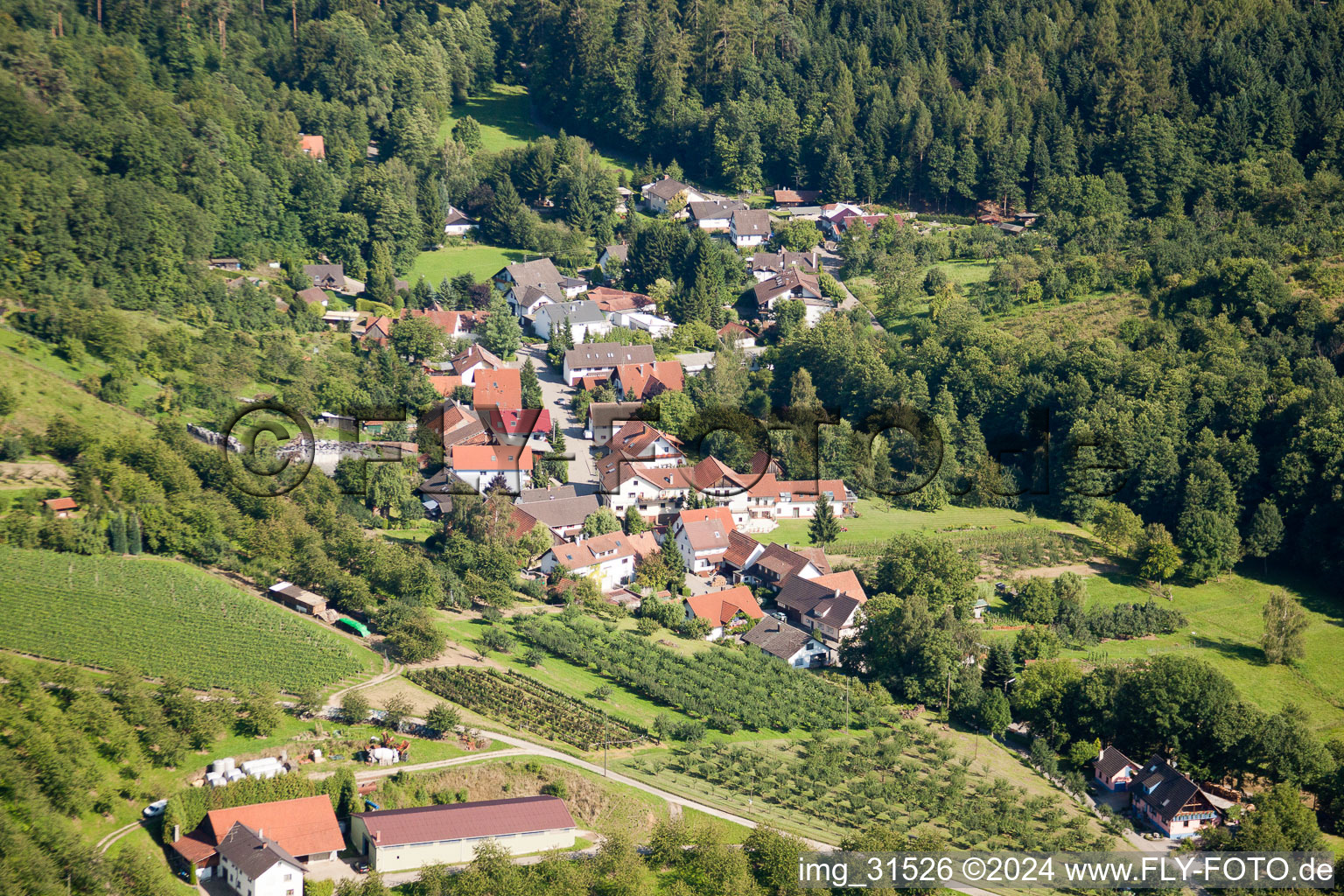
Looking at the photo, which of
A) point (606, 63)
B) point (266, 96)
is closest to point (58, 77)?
point (266, 96)

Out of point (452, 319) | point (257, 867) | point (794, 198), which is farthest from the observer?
point (794, 198)

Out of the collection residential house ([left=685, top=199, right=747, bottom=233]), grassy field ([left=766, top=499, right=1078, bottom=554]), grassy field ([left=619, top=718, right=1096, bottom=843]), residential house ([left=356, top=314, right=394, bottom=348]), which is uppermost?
residential house ([left=685, top=199, right=747, bottom=233])

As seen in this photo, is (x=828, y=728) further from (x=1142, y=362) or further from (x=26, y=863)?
(x=1142, y=362)

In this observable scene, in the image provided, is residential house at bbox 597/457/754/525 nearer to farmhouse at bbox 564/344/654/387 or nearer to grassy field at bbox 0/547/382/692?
farmhouse at bbox 564/344/654/387

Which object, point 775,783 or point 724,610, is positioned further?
point 724,610

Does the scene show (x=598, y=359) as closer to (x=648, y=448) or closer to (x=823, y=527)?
(x=648, y=448)

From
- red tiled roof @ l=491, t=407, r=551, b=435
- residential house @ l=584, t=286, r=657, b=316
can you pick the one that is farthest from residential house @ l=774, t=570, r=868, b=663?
residential house @ l=584, t=286, r=657, b=316

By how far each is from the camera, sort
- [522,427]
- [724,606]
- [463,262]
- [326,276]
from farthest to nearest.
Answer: [463,262], [326,276], [522,427], [724,606]

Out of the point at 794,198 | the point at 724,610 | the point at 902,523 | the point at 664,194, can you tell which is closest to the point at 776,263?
the point at 794,198
